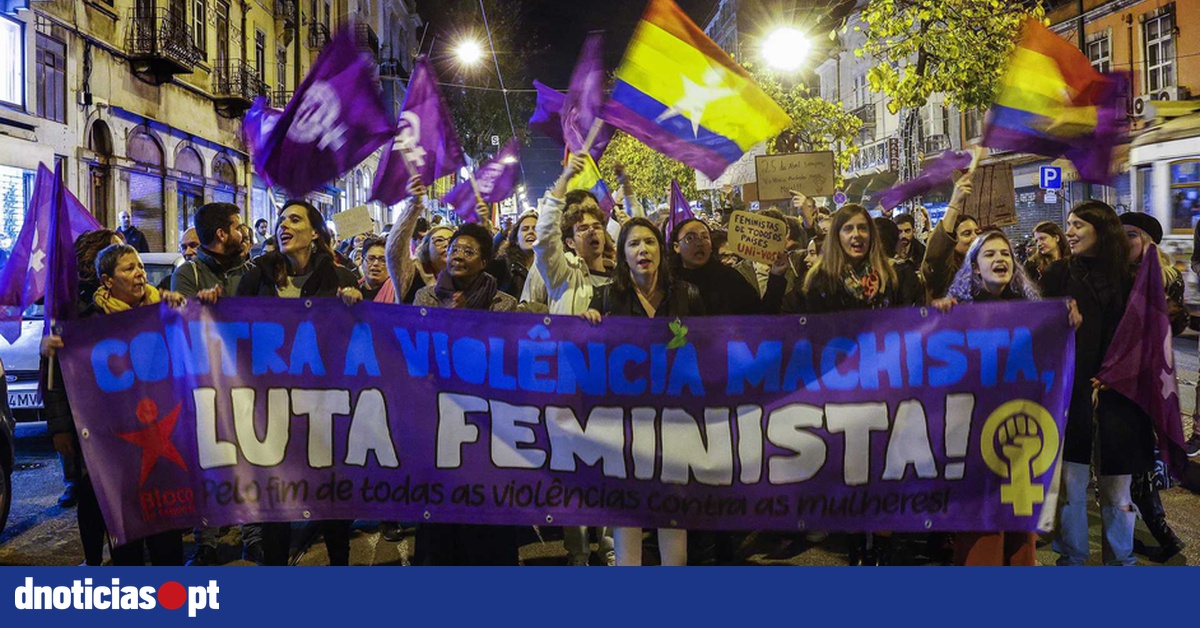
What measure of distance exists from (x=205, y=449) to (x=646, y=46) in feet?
10.0

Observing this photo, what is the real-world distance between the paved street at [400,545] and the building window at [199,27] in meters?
20.3

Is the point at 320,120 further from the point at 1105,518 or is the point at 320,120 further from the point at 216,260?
the point at 1105,518

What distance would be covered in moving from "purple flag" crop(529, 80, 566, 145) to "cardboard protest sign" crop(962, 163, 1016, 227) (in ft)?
13.0

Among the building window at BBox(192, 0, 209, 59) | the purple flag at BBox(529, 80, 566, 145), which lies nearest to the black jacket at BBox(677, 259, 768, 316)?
the purple flag at BBox(529, 80, 566, 145)

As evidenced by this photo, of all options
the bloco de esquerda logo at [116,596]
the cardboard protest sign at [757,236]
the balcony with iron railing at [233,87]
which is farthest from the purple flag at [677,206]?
the balcony with iron railing at [233,87]

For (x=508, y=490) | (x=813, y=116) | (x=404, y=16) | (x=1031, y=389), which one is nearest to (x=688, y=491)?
(x=508, y=490)

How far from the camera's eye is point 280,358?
4.57 m

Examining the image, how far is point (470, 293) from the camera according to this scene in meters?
4.75

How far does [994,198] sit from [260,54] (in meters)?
27.1

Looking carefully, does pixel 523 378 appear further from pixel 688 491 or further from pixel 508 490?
pixel 688 491

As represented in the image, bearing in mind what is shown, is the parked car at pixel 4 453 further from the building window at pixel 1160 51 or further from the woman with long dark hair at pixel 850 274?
the building window at pixel 1160 51

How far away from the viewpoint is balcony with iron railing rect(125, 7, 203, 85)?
21109 millimetres

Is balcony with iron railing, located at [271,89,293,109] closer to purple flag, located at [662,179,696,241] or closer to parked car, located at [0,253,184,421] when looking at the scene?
parked car, located at [0,253,184,421]

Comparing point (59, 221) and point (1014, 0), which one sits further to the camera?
point (1014, 0)
